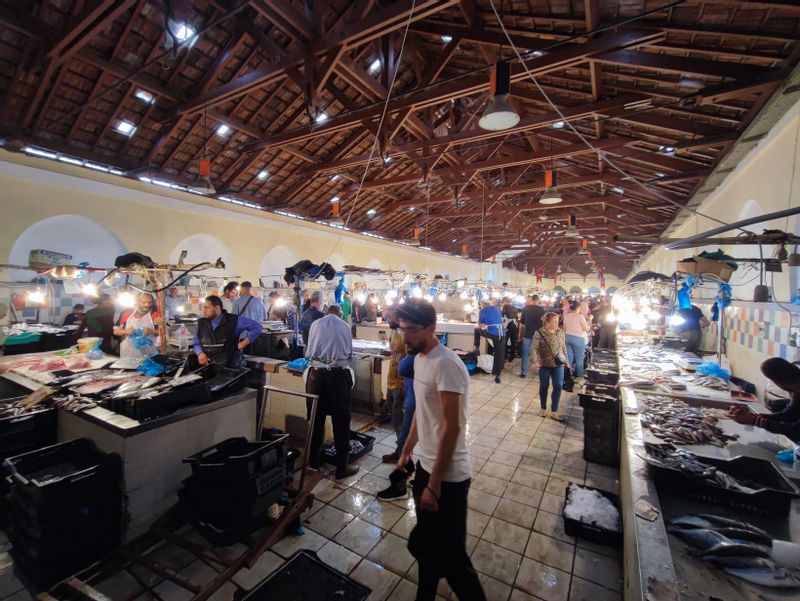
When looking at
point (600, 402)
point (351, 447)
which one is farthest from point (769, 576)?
point (351, 447)

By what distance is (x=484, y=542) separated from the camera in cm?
299

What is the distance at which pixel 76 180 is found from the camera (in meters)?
8.16

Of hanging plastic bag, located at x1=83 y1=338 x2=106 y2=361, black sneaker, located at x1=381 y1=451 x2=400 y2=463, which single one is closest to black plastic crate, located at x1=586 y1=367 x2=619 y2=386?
black sneaker, located at x1=381 y1=451 x2=400 y2=463

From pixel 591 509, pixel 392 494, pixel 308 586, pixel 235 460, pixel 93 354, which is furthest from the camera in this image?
pixel 93 354

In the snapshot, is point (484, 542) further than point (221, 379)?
No

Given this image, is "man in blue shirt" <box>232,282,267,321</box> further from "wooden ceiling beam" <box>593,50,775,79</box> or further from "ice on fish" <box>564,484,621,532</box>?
"wooden ceiling beam" <box>593,50,775,79</box>

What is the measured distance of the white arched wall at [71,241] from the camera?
8.00 meters

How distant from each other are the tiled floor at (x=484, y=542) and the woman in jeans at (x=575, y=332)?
3.20 metres

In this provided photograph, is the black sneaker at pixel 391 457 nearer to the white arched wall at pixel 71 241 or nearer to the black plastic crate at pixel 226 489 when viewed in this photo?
the black plastic crate at pixel 226 489

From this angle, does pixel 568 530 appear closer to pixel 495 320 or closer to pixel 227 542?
pixel 227 542

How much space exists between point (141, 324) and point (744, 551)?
650 centimetres

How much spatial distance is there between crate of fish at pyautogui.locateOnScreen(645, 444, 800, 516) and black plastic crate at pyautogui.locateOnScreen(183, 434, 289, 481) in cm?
286

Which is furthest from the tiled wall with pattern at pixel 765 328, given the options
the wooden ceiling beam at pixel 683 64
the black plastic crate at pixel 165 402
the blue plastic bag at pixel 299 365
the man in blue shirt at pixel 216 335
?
the man in blue shirt at pixel 216 335

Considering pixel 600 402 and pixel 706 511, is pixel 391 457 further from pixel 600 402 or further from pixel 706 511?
pixel 706 511
